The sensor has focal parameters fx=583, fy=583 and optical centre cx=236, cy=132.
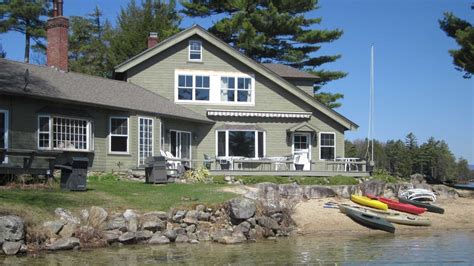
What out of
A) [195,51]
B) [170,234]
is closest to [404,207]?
[170,234]

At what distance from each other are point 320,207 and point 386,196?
17.4 feet

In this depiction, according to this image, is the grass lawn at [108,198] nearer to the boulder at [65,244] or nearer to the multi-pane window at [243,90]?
the boulder at [65,244]

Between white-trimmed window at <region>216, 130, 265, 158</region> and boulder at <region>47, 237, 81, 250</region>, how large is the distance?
53.2 feet

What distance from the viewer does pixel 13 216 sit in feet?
49.5

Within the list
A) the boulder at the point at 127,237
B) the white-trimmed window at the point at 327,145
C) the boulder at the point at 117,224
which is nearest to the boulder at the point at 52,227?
the boulder at the point at 117,224

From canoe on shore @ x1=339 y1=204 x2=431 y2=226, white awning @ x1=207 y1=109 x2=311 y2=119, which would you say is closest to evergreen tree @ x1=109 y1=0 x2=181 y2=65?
white awning @ x1=207 y1=109 x2=311 y2=119

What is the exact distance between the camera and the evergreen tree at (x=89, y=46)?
5131 cm

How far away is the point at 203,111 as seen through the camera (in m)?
31.6

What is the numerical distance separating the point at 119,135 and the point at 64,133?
2987mm

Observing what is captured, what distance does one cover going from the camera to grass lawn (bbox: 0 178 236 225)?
1630 cm

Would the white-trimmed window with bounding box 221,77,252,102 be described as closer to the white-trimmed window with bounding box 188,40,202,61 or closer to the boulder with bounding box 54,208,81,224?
the white-trimmed window with bounding box 188,40,202,61

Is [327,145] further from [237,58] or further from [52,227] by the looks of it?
[52,227]

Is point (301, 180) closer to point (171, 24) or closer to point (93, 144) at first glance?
point (93, 144)

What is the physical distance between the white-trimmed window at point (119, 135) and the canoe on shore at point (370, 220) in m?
11.1
